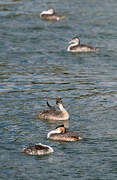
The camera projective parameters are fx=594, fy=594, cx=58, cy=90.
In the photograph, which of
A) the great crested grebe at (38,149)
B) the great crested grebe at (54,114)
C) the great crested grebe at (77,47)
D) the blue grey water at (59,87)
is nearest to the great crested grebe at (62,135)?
the blue grey water at (59,87)

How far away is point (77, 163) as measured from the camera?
1545 centimetres

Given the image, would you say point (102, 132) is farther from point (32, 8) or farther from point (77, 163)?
point (32, 8)

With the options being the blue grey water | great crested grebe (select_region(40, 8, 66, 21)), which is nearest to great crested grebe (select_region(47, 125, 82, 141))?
the blue grey water

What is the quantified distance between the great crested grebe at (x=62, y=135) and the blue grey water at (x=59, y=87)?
0.15m

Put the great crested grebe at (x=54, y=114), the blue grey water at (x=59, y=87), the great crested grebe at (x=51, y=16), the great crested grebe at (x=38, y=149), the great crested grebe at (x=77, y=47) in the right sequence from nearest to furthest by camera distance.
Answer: the blue grey water at (x=59, y=87) → the great crested grebe at (x=38, y=149) → the great crested grebe at (x=54, y=114) → the great crested grebe at (x=77, y=47) → the great crested grebe at (x=51, y=16)

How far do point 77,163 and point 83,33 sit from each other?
62.2ft

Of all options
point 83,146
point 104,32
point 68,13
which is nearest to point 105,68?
point 104,32

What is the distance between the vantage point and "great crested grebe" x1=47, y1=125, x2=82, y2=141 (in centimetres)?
1720

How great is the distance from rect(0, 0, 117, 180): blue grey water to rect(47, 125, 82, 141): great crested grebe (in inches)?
6.1

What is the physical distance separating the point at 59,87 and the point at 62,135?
6.16 meters

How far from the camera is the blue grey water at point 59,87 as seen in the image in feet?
50.9

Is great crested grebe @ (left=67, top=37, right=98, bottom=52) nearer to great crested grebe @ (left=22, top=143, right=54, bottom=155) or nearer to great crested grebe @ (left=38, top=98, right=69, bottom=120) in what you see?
great crested grebe @ (left=38, top=98, right=69, bottom=120)

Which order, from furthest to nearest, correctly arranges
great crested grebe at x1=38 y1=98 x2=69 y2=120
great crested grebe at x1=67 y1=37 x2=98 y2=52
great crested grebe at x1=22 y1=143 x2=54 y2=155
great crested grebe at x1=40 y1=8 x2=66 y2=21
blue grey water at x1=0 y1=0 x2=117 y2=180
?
great crested grebe at x1=40 y1=8 x2=66 y2=21 → great crested grebe at x1=67 y1=37 x2=98 y2=52 → great crested grebe at x1=38 y1=98 x2=69 y2=120 → great crested grebe at x1=22 y1=143 x2=54 y2=155 → blue grey water at x1=0 y1=0 x2=117 y2=180

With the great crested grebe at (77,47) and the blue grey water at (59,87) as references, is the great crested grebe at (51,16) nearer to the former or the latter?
the blue grey water at (59,87)
